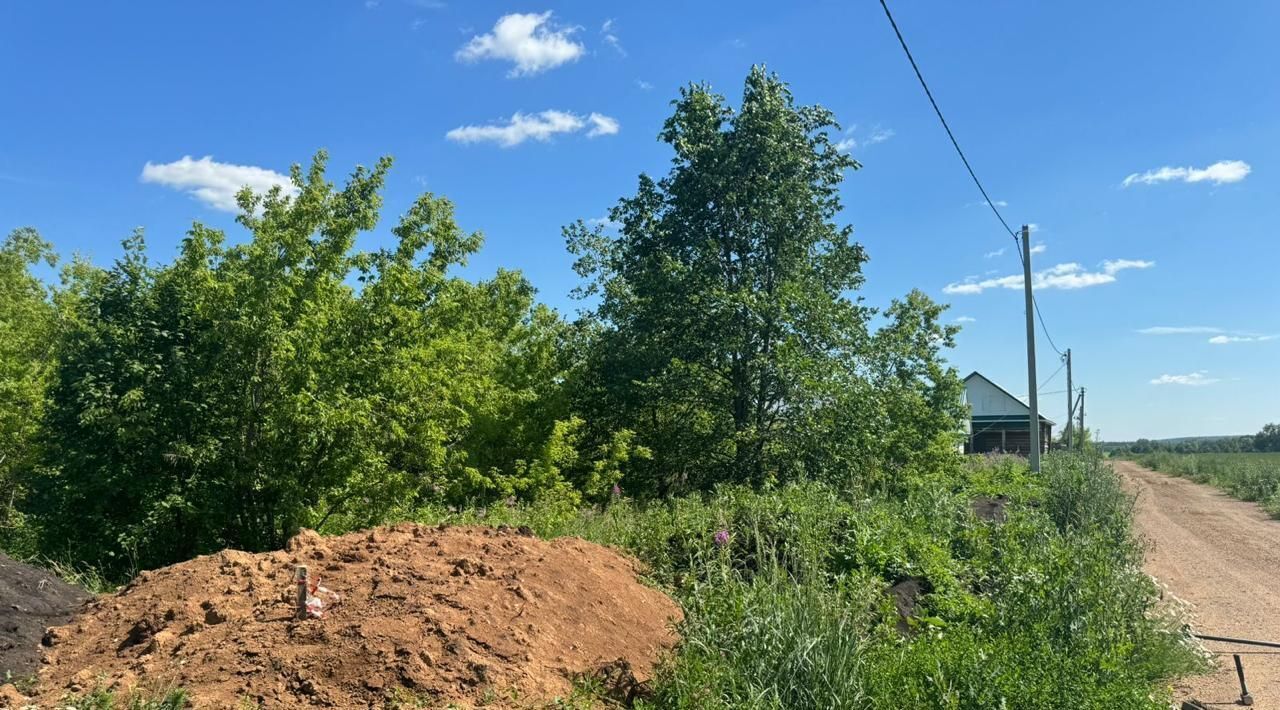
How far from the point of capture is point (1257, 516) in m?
23.3

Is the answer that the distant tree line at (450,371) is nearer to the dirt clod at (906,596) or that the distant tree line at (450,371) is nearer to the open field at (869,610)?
the open field at (869,610)

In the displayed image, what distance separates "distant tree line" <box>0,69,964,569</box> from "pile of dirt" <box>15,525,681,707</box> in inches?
127

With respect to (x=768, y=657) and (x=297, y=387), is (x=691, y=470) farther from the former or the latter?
(x=768, y=657)

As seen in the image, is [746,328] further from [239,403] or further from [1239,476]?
[1239,476]

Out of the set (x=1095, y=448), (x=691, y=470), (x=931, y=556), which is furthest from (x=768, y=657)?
(x=1095, y=448)

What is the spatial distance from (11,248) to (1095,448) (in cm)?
3590

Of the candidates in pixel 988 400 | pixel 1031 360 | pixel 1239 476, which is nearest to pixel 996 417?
pixel 988 400

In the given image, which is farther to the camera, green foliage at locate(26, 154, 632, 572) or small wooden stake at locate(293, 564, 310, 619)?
green foliage at locate(26, 154, 632, 572)

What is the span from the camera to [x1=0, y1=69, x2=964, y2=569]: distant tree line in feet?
27.4

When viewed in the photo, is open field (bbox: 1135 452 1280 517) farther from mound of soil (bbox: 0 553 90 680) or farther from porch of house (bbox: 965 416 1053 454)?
mound of soil (bbox: 0 553 90 680)

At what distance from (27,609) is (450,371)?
20.3ft

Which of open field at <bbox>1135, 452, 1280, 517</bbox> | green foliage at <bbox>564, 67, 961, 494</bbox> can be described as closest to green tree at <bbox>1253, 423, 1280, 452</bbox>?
open field at <bbox>1135, 452, 1280, 517</bbox>

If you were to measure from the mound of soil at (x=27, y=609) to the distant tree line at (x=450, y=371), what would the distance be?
241cm

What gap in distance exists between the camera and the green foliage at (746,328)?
46.4 feet
